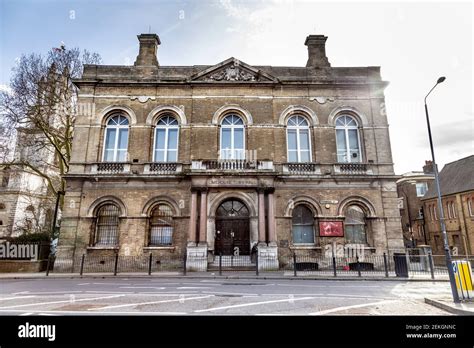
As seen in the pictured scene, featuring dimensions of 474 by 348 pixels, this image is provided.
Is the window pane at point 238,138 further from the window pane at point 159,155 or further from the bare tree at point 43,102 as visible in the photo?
the bare tree at point 43,102

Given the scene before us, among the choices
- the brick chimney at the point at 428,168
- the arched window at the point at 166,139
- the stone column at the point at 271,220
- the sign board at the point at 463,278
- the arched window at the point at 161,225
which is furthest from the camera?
the brick chimney at the point at 428,168

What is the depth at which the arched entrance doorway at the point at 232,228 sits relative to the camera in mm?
15562

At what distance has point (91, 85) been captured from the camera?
17844 mm

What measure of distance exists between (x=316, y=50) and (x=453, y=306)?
18.3 meters

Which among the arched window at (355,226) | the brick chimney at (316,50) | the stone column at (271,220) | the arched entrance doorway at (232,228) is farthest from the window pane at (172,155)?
the brick chimney at (316,50)

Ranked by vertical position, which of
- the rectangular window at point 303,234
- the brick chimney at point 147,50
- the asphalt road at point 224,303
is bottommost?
the asphalt road at point 224,303

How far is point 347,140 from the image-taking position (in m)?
17.7

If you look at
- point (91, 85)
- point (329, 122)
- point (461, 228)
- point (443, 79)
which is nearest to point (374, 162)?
point (329, 122)

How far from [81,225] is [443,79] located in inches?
745

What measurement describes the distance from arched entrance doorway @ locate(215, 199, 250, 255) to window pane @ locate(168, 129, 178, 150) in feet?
16.6

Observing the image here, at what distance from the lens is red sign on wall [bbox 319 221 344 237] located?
1577cm

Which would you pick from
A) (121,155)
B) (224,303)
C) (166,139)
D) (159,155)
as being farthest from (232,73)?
(224,303)

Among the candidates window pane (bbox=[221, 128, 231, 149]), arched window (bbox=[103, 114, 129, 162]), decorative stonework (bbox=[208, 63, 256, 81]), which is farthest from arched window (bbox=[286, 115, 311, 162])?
arched window (bbox=[103, 114, 129, 162])
